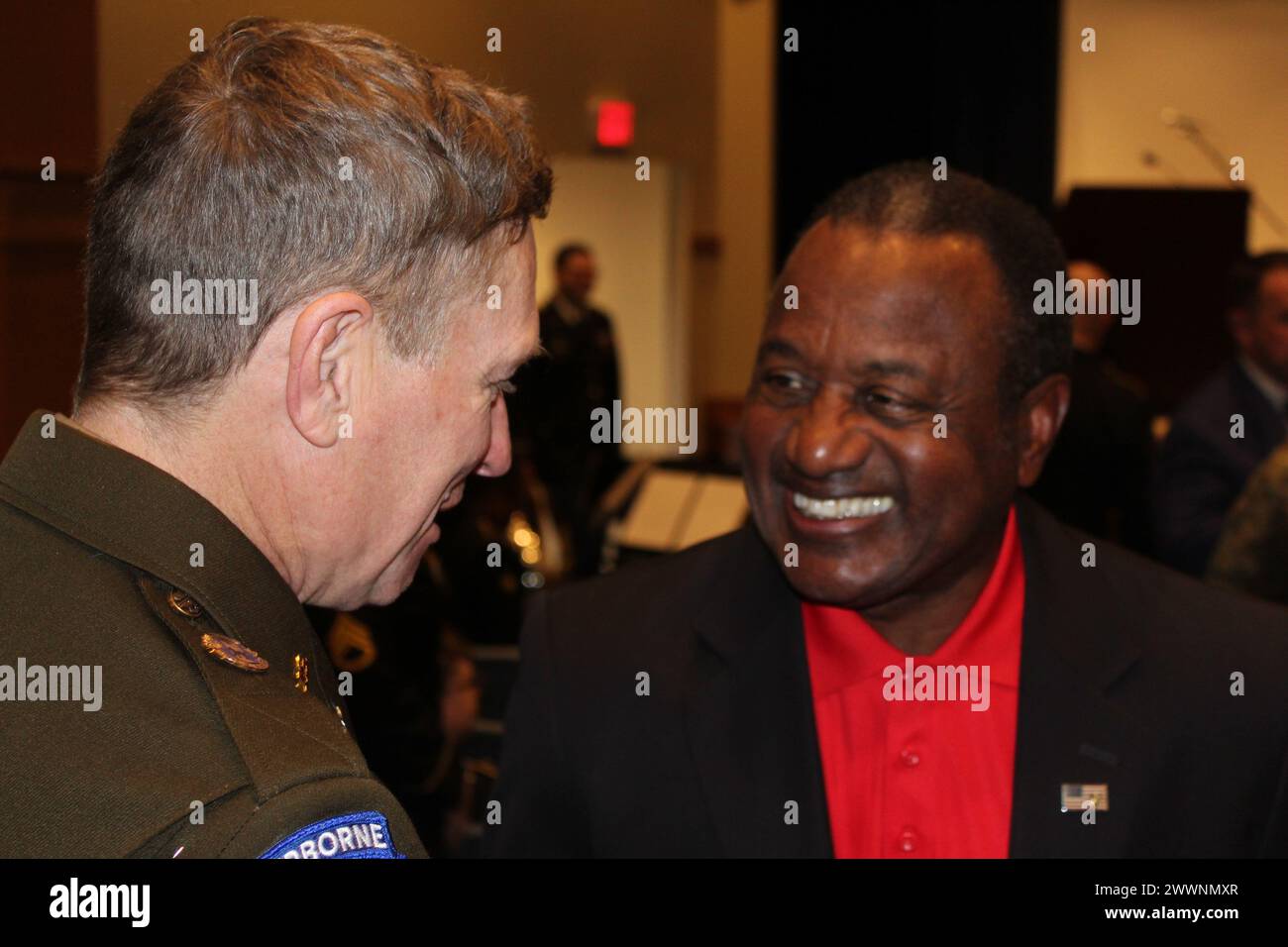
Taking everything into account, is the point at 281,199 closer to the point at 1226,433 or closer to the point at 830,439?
the point at 830,439

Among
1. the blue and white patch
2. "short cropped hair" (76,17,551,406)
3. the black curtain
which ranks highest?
the black curtain

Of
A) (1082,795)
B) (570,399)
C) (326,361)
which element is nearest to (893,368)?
(1082,795)

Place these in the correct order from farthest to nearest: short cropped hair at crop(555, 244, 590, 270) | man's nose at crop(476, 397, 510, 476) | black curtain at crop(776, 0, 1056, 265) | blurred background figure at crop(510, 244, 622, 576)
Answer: short cropped hair at crop(555, 244, 590, 270) < blurred background figure at crop(510, 244, 622, 576) < black curtain at crop(776, 0, 1056, 265) < man's nose at crop(476, 397, 510, 476)

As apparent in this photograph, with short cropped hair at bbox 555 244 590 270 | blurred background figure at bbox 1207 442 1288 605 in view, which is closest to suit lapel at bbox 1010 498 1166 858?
blurred background figure at bbox 1207 442 1288 605

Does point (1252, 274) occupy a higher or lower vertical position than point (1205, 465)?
higher

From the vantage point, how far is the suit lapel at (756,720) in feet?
5.23

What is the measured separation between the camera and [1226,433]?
3.92 meters

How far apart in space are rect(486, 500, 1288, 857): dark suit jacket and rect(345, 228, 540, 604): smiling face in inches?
22.1

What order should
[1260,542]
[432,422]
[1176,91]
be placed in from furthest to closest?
[1176,91] → [1260,542] → [432,422]

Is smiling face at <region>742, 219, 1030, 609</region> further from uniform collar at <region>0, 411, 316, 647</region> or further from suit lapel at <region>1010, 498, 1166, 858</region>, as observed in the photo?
uniform collar at <region>0, 411, 316, 647</region>

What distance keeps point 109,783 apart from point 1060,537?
132 centimetres

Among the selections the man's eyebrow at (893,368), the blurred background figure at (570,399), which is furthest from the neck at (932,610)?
the blurred background figure at (570,399)

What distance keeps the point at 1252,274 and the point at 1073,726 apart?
128 inches

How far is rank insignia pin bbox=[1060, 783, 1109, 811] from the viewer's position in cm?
158
